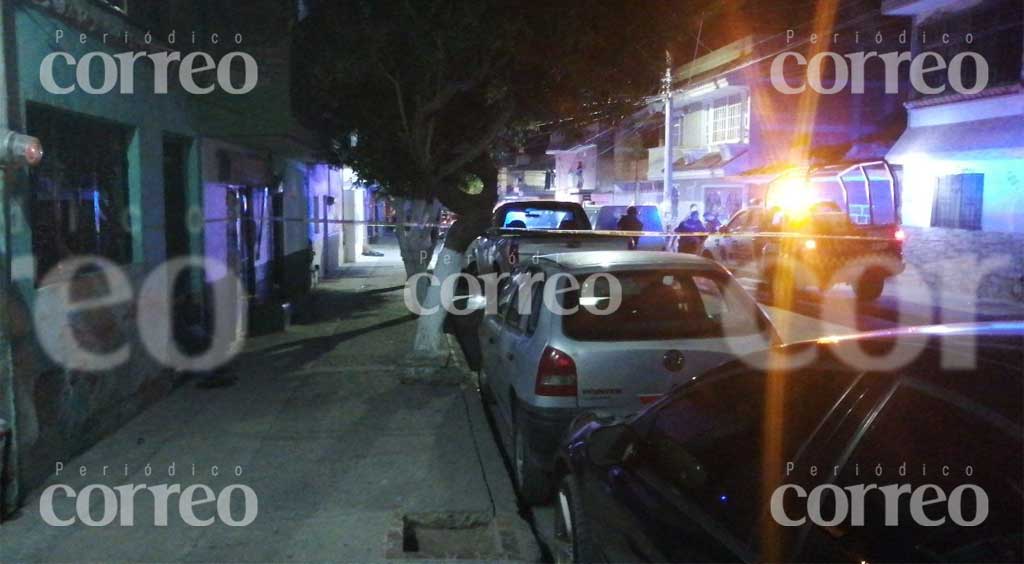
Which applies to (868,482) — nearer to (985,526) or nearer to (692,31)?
(985,526)

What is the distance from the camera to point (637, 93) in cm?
1091

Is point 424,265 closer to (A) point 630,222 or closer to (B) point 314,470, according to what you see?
(B) point 314,470

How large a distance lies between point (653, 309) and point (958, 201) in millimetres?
14079

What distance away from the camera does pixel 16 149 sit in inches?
203

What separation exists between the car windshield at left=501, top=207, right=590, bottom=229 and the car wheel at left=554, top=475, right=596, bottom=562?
10.4m

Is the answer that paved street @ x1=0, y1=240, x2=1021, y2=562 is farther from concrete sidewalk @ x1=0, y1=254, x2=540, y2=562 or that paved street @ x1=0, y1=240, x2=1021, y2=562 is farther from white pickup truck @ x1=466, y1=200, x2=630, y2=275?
white pickup truck @ x1=466, y1=200, x2=630, y2=275

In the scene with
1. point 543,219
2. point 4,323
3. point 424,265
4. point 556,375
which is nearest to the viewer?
point 4,323

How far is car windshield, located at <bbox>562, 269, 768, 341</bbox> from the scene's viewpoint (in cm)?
567

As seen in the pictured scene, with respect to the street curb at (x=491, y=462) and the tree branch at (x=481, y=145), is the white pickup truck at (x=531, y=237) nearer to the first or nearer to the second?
the tree branch at (x=481, y=145)

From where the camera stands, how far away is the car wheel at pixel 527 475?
575 centimetres

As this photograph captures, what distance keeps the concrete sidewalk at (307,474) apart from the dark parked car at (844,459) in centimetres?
186

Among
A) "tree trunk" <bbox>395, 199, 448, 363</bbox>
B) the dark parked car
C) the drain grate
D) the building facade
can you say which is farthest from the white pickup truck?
the building facade

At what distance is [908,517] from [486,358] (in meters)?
5.23

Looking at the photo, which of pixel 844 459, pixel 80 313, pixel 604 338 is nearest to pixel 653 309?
pixel 604 338
